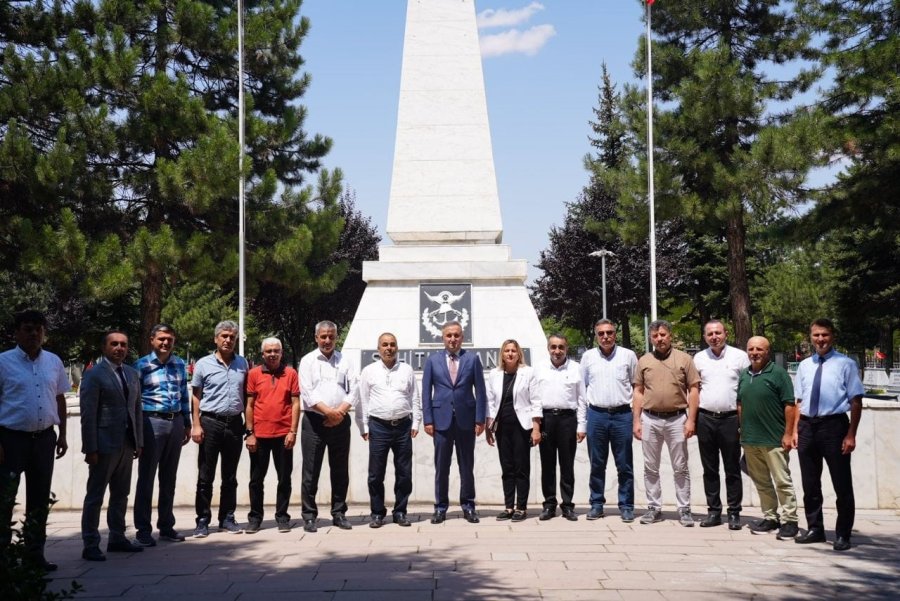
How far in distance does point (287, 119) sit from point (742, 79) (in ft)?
40.2

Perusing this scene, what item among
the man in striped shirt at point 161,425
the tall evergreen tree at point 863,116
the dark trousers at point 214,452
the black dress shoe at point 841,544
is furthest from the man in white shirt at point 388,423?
the tall evergreen tree at point 863,116

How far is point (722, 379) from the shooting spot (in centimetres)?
702

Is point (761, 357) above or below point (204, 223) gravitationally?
below

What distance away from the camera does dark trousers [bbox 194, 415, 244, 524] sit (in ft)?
22.4

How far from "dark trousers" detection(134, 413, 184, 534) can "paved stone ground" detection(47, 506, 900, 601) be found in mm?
228

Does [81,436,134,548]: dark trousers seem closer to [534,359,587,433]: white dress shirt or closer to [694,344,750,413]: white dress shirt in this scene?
[534,359,587,433]: white dress shirt

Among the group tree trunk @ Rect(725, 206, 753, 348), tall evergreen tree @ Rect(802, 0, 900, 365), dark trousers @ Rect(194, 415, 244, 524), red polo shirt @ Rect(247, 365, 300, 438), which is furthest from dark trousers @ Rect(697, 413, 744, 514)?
tree trunk @ Rect(725, 206, 753, 348)

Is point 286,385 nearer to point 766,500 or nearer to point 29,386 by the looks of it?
point 29,386

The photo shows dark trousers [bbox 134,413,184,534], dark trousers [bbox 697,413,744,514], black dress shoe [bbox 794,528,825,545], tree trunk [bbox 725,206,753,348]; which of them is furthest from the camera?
tree trunk [bbox 725,206,753,348]

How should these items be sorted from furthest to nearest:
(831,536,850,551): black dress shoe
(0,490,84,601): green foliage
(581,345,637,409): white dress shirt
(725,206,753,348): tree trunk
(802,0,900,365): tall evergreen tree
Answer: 1. (725,206,753,348): tree trunk
2. (802,0,900,365): tall evergreen tree
3. (581,345,637,409): white dress shirt
4. (831,536,850,551): black dress shoe
5. (0,490,84,601): green foliage

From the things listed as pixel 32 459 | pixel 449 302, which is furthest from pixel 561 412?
pixel 32 459

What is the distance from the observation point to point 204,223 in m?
23.3

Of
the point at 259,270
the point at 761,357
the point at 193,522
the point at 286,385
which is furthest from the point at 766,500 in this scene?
the point at 259,270

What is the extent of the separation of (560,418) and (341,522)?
194 centimetres
